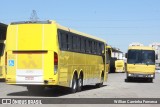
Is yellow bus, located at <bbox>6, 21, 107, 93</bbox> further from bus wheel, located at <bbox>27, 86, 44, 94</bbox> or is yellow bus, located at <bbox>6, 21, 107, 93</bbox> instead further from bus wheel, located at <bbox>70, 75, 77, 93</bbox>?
bus wheel, located at <bbox>27, 86, 44, 94</bbox>

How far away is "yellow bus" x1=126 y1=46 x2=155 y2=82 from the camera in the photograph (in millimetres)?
35312

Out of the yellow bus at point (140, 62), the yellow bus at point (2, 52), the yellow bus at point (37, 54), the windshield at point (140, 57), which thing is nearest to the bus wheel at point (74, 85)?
the yellow bus at point (37, 54)

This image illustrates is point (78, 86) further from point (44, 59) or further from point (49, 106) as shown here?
point (49, 106)

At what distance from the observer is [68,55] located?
2019cm

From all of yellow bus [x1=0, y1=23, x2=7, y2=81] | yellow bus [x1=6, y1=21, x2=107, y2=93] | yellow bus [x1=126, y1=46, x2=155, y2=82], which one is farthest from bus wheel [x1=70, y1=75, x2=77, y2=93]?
yellow bus [x1=126, y1=46, x2=155, y2=82]

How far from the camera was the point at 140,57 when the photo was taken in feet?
116

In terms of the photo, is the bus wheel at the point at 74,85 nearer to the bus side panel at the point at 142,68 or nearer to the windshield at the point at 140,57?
the bus side panel at the point at 142,68

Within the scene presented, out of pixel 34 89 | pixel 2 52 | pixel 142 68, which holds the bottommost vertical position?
pixel 34 89

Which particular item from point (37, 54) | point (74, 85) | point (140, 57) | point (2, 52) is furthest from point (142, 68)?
point (37, 54)

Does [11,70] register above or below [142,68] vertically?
below

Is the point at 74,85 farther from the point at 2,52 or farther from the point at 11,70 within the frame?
the point at 2,52

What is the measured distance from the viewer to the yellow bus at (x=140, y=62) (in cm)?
3531

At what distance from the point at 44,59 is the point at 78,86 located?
161 inches

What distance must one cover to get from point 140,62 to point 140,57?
40 cm
